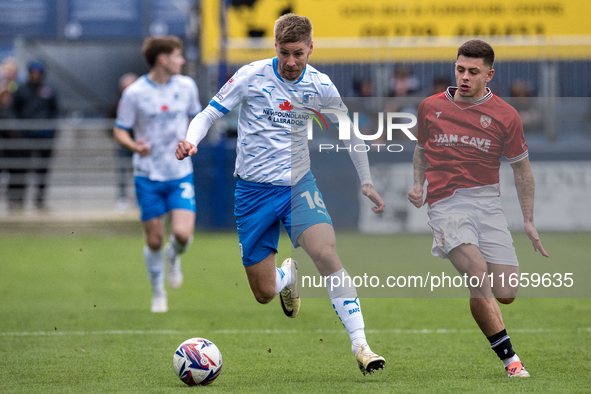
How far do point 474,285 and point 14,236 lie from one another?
40.7 feet

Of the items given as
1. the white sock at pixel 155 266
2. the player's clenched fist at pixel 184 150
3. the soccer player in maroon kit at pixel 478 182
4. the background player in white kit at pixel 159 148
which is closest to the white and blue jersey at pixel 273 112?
the player's clenched fist at pixel 184 150

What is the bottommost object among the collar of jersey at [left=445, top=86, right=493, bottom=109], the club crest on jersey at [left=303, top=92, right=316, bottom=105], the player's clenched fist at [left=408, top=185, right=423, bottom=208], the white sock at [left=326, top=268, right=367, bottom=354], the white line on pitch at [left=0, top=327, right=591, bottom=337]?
the white line on pitch at [left=0, top=327, right=591, bottom=337]

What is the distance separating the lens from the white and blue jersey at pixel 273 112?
5.69 metres

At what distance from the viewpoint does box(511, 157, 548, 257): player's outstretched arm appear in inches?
214

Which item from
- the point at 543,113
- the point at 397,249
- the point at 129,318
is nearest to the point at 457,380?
the point at 397,249

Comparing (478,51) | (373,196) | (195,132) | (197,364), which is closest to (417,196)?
(373,196)

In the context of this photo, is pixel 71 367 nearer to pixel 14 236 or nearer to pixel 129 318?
pixel 129 318

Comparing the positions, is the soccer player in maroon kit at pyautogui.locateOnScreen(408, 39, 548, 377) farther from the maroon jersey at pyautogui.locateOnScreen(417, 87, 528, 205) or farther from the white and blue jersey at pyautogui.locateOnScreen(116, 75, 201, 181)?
the white and blue jersey at pyautogui.locateOnScreen(116, 75, 201, 181)

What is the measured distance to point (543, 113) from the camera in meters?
14.7

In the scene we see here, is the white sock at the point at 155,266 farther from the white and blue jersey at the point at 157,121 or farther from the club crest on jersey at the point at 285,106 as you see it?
the club crest on jersey at the point at 285,106

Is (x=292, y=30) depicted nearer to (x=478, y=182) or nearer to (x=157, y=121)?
(x=478, y=182)

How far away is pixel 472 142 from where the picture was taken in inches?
210

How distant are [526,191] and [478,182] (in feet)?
1.15

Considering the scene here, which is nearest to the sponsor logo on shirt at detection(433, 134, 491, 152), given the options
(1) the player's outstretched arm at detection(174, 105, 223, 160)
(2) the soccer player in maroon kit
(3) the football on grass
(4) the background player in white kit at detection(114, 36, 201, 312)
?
(2) the soccer player in maroon kit
